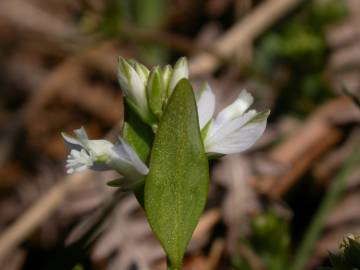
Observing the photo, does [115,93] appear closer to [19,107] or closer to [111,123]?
[111,123]

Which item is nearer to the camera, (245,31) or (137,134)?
(137,134)

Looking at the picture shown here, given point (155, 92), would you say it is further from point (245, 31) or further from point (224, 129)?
point (245, 31)

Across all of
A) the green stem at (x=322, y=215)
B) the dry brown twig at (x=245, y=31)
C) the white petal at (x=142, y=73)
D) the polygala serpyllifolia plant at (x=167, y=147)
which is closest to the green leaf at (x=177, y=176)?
the polygala serpyllifolia plant at (x=167, y=147)

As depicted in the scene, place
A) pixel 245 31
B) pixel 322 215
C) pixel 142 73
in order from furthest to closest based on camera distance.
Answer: pixel 245 31 < pixel 322 215 < pixel 142 73

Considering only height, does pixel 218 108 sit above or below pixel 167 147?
below

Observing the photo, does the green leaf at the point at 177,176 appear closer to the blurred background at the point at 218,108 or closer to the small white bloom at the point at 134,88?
the small white bloom at the point at 134,88

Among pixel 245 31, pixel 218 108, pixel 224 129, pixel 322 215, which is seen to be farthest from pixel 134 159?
pixel 245 31

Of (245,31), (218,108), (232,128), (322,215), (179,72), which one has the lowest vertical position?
(322,215)

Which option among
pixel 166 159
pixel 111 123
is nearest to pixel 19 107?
pixel 111 123
